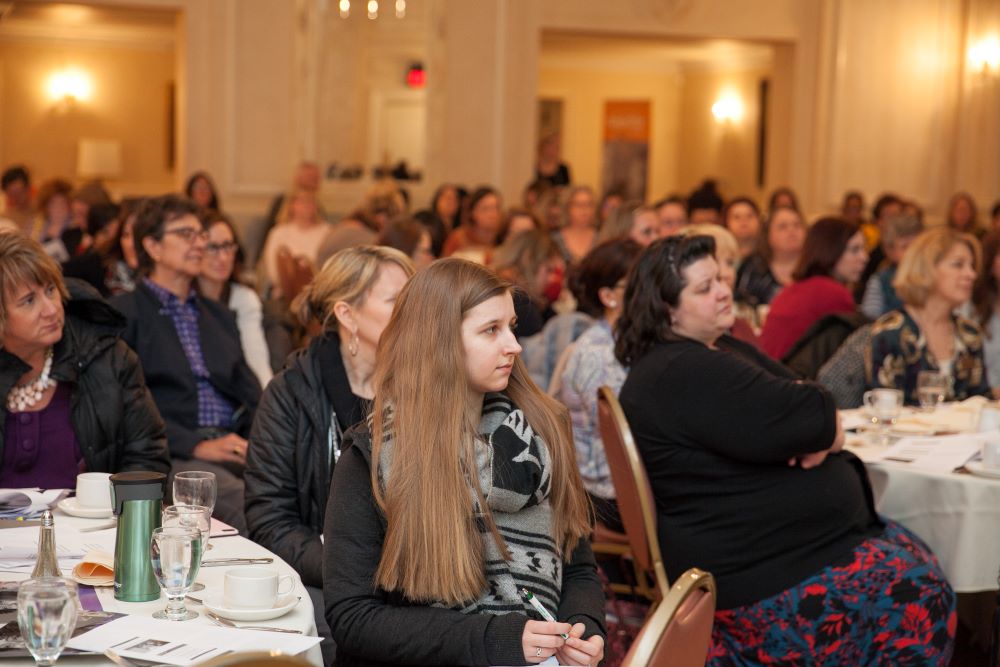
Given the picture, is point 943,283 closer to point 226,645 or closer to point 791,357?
point 791,357

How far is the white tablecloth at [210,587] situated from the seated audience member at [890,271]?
4901 millimetres

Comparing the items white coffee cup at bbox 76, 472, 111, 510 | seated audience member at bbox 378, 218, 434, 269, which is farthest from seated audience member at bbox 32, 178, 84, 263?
white coffee cup at bbox 76, 472, 111, 510

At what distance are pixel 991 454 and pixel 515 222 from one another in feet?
15.2

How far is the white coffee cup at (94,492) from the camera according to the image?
2.72 m

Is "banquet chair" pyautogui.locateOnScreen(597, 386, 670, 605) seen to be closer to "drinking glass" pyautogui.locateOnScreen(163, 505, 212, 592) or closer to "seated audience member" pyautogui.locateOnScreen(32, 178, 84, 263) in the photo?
"drinking glass" pyautogui.locateOnScreen(163, 505, 212, 592)

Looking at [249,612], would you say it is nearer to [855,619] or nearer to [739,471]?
[739,471]

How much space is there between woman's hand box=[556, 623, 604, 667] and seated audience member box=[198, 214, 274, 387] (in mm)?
2907

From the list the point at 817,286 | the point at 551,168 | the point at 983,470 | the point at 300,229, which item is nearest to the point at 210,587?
the point at 983,470

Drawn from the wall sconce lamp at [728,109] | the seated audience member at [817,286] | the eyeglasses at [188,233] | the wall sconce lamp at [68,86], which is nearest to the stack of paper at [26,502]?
the eyeglasses at [188,233]

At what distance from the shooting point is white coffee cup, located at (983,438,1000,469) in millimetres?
3498

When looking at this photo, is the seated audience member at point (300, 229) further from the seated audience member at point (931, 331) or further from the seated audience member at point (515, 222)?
the seated audience member at point (931, 331)

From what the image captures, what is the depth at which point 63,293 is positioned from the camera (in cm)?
331

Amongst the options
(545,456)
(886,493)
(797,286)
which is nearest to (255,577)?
(545,456)

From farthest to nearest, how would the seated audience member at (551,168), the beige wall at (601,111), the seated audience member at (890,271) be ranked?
the beige wall at (601,111), the seated audience member at (551,168), the seated audience member at (890,271)
